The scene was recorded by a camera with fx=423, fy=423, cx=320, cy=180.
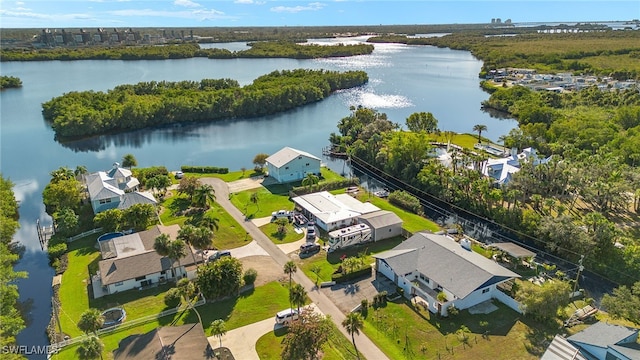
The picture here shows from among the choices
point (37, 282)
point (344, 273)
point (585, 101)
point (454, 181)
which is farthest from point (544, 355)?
point (585, 101)

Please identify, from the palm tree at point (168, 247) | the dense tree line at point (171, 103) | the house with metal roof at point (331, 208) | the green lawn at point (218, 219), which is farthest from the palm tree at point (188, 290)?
the dense tree line at point (171, 103)

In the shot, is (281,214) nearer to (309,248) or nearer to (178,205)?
(309,248)

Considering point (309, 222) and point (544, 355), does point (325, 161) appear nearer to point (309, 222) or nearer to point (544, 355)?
point (309, 222)

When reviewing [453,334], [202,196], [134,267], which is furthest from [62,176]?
[453,334]

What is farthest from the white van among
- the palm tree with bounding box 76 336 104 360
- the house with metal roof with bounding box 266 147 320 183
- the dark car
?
the house with metal roof with bounding box 266 147 320 183

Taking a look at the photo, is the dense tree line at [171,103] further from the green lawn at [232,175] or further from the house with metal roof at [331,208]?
the house with metal roof at [331,208]
